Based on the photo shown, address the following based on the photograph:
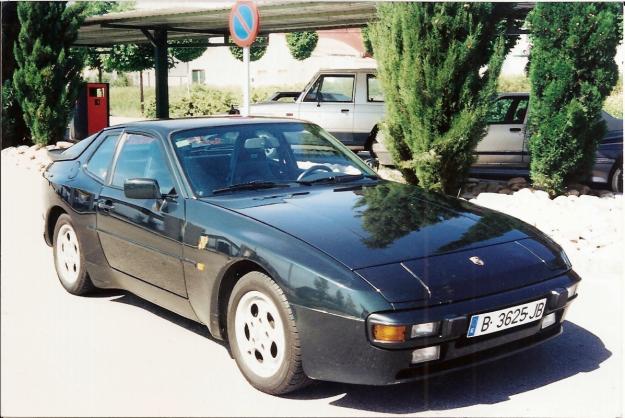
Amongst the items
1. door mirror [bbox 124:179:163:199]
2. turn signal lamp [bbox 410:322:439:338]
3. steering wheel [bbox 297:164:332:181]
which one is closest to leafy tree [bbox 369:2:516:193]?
steering wheel [bbox 297:164:332:181]

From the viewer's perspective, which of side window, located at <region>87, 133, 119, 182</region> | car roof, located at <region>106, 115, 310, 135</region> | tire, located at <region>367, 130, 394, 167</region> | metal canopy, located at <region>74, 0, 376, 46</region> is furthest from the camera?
metal canopy, located at <region>74, 0, 376, 46</region>

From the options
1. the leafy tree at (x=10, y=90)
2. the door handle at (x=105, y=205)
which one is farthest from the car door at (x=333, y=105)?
the door handle at (x=105, y=205)

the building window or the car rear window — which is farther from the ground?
the building window

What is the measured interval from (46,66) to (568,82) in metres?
11.2

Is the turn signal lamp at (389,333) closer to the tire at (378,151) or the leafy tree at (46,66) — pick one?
the tire at (378,151)

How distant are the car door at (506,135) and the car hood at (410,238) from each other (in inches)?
307

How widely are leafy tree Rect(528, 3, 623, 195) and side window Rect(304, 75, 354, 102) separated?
6063 millimetres

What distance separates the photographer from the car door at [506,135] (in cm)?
1198

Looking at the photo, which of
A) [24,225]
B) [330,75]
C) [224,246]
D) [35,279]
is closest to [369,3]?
[330,75]

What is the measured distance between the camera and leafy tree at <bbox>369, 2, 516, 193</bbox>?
835 cm

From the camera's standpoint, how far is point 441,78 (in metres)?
8.38

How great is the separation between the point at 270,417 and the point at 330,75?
38.2 ft

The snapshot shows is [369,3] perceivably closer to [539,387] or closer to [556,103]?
[556,103]

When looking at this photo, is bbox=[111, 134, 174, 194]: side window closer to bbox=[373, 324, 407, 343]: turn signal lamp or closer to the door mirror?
the door mirror
